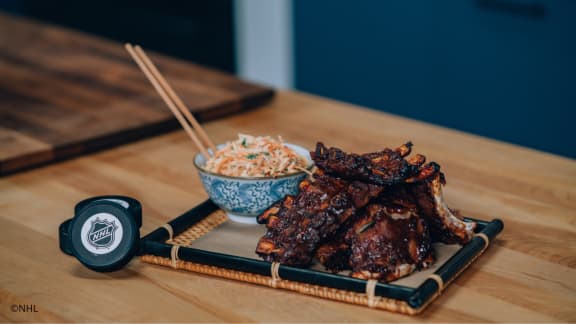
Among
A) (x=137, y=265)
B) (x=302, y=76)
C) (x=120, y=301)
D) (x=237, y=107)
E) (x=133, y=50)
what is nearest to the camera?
(x=120, y=301)

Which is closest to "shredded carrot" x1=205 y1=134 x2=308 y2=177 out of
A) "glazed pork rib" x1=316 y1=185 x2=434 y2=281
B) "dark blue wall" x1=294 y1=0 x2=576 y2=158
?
"glazed pork rib" x1=316 y1=185 x2=434 y2=281

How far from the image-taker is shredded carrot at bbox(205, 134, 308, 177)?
5.25 feet

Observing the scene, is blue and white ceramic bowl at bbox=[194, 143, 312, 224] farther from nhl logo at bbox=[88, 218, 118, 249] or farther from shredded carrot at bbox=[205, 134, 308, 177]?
nhl logo at bbox=[88, 218, 118, 249]

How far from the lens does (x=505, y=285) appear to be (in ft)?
4.58

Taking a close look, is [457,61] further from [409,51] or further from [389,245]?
[389,245]

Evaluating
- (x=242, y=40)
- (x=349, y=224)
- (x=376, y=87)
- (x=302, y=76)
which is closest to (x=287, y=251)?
(x=349, y=224)

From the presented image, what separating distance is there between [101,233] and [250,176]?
1.08 feet

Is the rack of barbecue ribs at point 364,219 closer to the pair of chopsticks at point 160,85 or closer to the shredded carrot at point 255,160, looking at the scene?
the shredded carrot at point 255,160

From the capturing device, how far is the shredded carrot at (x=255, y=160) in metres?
1.60

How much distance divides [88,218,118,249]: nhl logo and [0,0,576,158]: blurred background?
241 cm

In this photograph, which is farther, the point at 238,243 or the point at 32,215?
the point at 32,215

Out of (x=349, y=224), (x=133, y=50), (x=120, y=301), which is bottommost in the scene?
(x=120, y=301)

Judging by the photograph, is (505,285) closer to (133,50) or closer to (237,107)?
(133,50)

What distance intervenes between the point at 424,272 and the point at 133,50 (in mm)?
819
